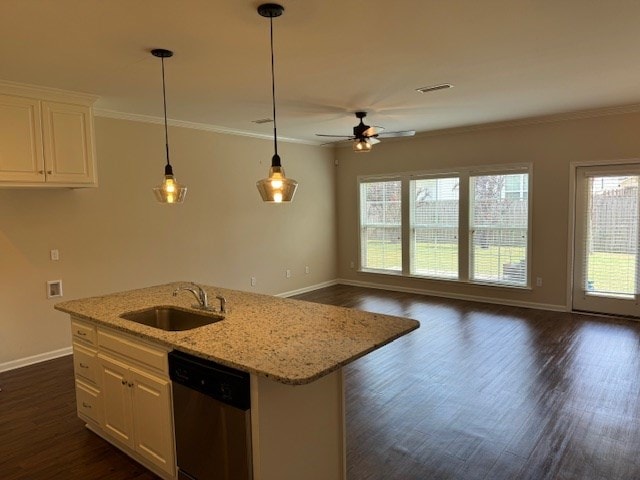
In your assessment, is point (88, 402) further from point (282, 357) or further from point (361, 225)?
point (361, 225)

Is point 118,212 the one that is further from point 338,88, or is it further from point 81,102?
point 338,88

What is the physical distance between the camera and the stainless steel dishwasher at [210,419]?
1.96 metres

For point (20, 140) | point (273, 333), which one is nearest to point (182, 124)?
point (20, 140)

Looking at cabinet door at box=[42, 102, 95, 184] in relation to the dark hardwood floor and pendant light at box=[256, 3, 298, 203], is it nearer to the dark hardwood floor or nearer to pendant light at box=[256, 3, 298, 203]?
the dark hardwood floor

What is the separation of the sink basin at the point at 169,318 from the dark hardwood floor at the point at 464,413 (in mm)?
860

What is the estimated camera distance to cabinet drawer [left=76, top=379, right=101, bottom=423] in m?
2.91

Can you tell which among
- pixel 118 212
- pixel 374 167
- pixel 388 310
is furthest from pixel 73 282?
pixel 374 167

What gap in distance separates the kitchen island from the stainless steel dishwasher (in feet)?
0.19

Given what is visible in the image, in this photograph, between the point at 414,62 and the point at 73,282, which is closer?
the point at 414,62

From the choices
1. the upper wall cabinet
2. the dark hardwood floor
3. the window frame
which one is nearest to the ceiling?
the upper wall cabinet

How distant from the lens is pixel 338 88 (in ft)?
13.7

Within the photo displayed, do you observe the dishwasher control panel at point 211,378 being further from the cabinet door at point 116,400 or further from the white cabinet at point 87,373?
the white cabinet at point 87,373

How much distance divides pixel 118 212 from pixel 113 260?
1.88 ft

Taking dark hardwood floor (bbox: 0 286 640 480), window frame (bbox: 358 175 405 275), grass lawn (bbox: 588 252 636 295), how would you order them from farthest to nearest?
window frame (bbox: 358 175 405 275) → grass lawn (bbox: 588 252 636 295) → dark hardwood floor (bbox: 0 286 640 480)
